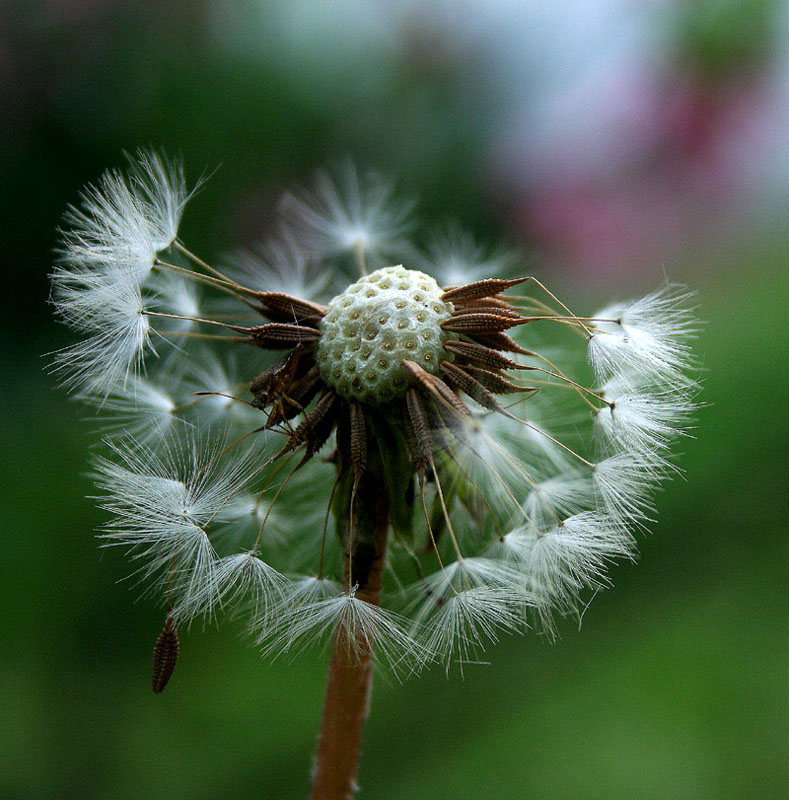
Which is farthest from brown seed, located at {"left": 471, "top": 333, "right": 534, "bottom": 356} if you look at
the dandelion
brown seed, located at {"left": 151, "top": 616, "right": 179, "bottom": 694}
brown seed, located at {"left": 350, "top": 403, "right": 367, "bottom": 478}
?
brown seed, located at {"left": 151, "top": 616, "right": 179, "bottom": 694}

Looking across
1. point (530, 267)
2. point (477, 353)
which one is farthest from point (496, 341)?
point (530, 267)

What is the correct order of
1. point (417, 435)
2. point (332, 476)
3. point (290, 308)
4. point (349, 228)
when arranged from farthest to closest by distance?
point (349, 228) < point (332, 476) < point (290, 308) < point (417, 435)

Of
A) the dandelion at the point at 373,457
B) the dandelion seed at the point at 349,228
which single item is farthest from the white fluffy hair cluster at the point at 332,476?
the dandelion seed at the point at 349,228

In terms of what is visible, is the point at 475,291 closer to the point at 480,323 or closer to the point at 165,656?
the point at 480,323

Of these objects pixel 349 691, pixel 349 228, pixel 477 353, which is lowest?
pixel 349 691

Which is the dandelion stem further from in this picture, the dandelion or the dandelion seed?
the dandelion seed

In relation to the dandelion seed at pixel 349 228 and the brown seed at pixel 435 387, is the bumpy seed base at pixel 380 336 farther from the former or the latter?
the dandelion seed at pixel 349 228
